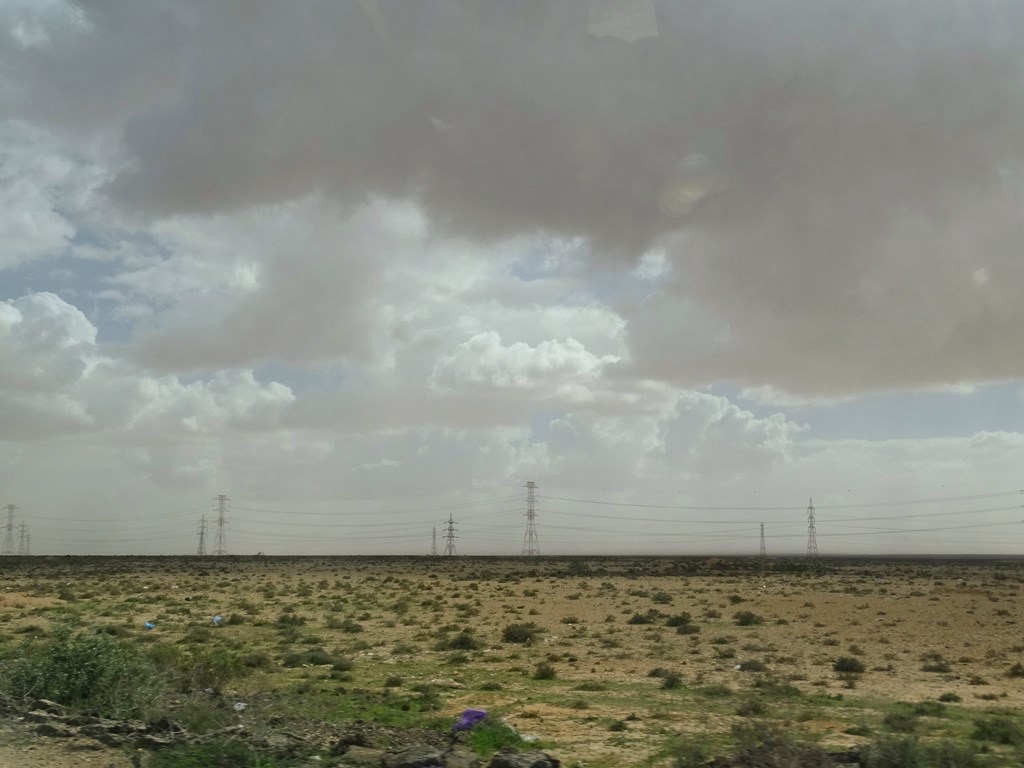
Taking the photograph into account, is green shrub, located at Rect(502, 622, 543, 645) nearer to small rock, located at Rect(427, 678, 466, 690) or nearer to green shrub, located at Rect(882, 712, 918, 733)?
small rock, located at Rect(427, 678, 466, 690)

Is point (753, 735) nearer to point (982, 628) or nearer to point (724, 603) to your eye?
point (982, 628)

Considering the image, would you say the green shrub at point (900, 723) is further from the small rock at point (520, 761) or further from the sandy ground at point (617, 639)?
the small rock at point (520, 761)

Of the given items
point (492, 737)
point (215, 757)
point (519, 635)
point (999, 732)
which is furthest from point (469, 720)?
point (519, 635)

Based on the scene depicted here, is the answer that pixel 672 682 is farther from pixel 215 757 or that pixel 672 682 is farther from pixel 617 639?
pixel 215 757

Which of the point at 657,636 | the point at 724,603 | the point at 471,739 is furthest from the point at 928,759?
the point at 724,603

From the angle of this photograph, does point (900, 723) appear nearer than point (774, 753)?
No

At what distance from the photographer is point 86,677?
16.9 meters

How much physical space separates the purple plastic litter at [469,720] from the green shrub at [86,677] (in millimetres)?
5958

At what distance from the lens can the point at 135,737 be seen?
1424cm

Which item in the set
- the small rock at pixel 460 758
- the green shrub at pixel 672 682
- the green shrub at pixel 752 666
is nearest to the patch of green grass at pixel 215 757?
the small rock at pixel 460 758

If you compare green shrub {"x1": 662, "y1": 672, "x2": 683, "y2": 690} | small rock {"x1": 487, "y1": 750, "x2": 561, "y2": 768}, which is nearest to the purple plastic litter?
small rock {"x1": 487, "y1": 750, "x2": 561, "y2": 768}

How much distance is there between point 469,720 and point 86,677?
7.63 metres

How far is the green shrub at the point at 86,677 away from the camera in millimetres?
16609

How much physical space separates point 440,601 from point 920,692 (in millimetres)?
34149
